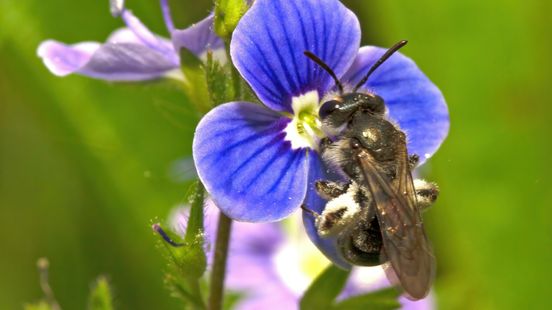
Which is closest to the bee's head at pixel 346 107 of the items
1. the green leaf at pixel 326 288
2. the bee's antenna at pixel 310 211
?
the bee's antenna at pixel 310 211

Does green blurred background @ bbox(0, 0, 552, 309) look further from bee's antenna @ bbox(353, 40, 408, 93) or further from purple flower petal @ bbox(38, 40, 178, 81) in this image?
bee's antenna @ bbox(353, 40, 408, 93)

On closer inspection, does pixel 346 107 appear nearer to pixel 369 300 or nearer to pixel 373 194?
pixel 373 194

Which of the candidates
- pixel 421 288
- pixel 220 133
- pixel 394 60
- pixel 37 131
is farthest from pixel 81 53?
pixel 37 131

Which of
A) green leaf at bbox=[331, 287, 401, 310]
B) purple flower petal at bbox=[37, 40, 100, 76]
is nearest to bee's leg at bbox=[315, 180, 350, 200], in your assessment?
green leaf at bbox=[331, 287, 401, 310]

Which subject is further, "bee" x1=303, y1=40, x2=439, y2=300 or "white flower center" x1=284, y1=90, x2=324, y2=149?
"white flower center" x1=284, y1=90, x2=324, y2=149

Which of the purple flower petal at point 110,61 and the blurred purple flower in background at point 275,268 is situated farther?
the blurred purple flower in background at point 275,268

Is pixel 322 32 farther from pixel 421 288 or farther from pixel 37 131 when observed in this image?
pixel 37 131

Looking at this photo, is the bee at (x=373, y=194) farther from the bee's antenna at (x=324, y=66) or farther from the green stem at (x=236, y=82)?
the green stem at (x=236, y=82)

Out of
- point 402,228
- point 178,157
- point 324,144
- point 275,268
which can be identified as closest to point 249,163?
point 324,144
